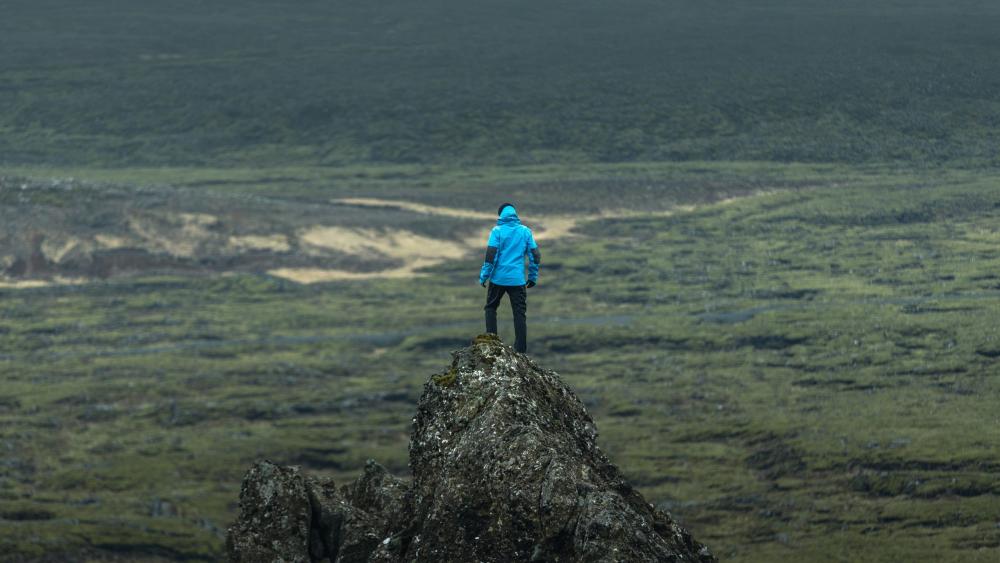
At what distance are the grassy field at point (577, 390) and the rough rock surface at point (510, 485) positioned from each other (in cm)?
8691

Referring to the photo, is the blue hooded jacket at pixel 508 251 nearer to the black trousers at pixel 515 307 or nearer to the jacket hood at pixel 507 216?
the jacket hood at pixel 507 216

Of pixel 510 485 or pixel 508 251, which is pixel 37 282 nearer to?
pixel 508 251

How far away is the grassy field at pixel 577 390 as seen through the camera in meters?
121

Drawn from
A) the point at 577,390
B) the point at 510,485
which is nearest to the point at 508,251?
the point at 510,485

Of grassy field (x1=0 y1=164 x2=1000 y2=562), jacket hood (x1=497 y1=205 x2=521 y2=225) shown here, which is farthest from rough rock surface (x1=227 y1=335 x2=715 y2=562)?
grassy field (x1=0 y1=164 x2=1000 y2=562)

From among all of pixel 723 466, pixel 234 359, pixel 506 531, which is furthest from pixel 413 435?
pixel 234 359

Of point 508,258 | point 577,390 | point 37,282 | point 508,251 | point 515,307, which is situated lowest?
point 577,390

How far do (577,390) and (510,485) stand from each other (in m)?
132

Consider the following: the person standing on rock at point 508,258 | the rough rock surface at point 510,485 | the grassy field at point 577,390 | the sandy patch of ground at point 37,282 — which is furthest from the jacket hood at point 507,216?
the sandy patch of ground at point 37,282

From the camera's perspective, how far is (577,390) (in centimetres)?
15638

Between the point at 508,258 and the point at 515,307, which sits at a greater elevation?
the point at 508,258

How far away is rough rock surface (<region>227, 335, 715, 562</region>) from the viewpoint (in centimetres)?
2381

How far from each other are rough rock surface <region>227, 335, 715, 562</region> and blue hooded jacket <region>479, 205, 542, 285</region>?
2352 millimetres

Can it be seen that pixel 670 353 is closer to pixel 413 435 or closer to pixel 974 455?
pixel 974 455
